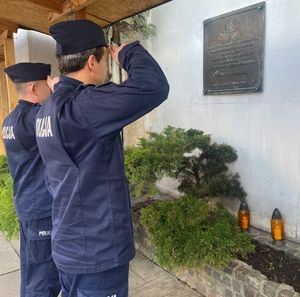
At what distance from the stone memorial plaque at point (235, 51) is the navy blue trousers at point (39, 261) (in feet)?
7.77

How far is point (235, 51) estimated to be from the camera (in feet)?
11.1

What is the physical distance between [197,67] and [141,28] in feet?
3.80

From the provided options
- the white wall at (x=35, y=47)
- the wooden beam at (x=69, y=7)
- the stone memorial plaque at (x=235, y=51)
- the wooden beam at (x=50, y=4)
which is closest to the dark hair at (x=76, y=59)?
the wooden beam at (x=69, y=7)

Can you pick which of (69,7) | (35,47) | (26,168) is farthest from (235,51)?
(35,47)

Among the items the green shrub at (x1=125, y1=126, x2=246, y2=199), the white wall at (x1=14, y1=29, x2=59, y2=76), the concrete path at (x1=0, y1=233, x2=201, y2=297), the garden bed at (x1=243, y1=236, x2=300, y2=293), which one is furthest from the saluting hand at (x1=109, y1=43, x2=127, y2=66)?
the white wall at (x1=14, y1=29, x2=59, y2=76)

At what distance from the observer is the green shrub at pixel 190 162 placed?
9.96 feet

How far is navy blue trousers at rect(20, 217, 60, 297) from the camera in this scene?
2.29 meters

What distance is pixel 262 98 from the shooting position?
3229 mm

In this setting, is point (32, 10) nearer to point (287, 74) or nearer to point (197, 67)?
point (197, 67)

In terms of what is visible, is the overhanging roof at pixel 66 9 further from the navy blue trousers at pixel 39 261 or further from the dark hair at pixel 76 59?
the navy blue trousers at pixel 39 261

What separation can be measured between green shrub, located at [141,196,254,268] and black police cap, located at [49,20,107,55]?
5.99ft

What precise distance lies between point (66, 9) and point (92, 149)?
2.01m

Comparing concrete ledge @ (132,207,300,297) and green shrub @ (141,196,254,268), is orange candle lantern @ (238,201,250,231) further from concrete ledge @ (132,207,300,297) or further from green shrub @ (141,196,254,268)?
concrete ledge @ (132,207,300,297)

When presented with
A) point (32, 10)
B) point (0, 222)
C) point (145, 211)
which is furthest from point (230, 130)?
point (0, 222)
